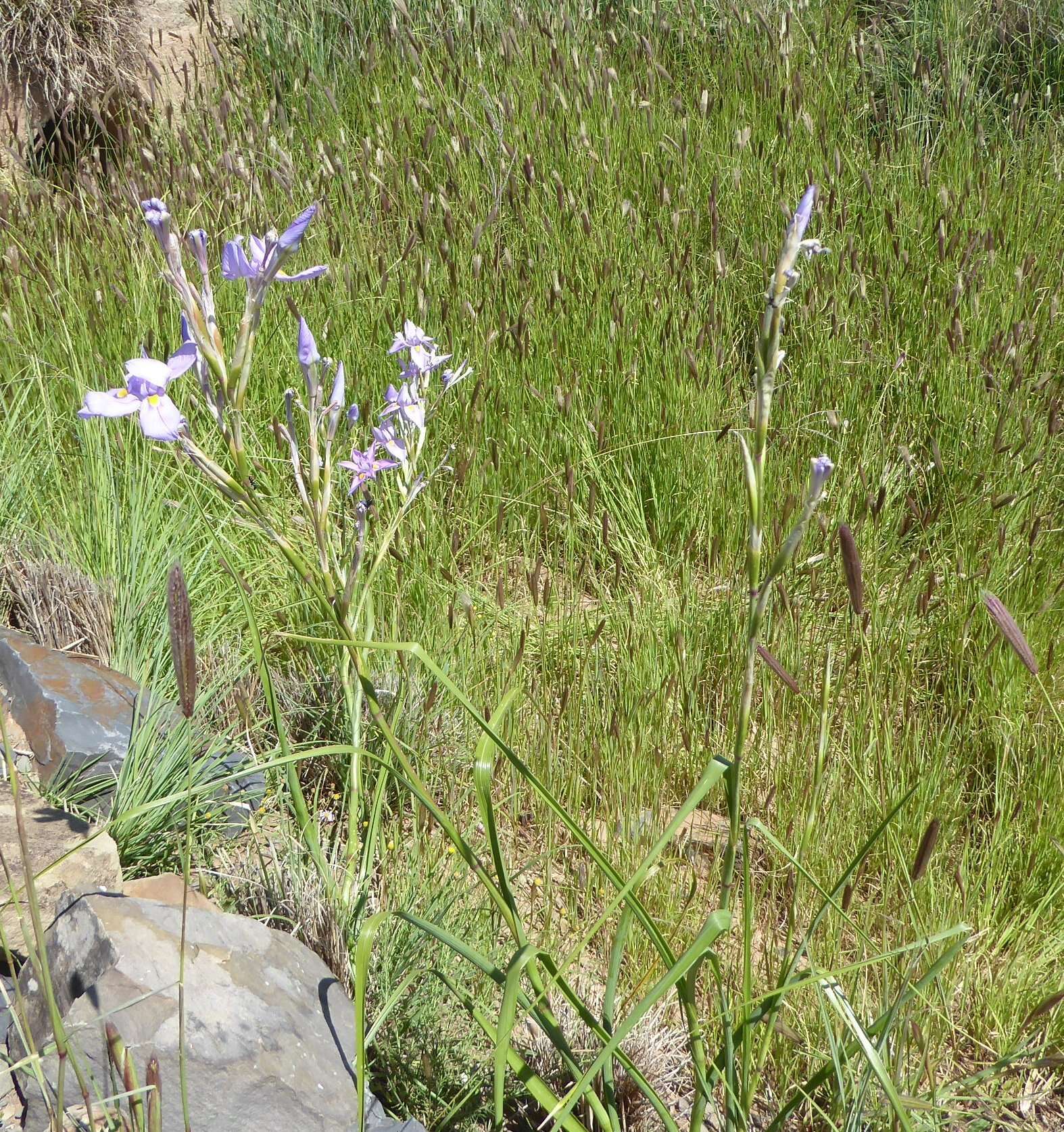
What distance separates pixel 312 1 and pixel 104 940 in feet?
17.3

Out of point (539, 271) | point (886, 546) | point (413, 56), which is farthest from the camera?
point (413, 56)

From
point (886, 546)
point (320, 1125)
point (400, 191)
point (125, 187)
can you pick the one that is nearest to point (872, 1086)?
point (320, 1125)

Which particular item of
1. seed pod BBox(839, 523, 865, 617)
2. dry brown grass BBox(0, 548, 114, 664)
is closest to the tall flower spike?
seed pod BBox(839, 523, 865, 617)

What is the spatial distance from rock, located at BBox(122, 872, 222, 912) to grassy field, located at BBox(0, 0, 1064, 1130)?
0.31 feet

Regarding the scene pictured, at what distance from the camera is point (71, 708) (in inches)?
71.5

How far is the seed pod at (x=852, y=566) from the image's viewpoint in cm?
100

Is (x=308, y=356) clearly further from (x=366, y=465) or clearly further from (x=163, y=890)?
(x=163, y=890)

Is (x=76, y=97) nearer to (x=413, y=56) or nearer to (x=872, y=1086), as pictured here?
(x=413, y=56)

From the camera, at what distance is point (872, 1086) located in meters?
1.33

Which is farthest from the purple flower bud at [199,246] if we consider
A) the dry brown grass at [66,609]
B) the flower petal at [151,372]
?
the dry brown grass at [66,609]

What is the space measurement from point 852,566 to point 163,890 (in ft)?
3.72

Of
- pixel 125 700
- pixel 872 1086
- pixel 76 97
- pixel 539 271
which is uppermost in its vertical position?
pixel 76 97

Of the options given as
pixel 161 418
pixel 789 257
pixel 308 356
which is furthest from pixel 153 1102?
pixel 789 257

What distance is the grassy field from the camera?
1657 mm
